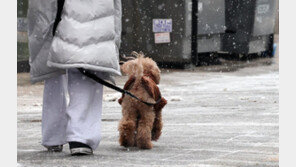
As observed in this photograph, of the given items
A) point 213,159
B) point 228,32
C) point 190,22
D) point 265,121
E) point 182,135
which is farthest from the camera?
point 228,32

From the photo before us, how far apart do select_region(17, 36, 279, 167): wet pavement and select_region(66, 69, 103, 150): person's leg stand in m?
0.17

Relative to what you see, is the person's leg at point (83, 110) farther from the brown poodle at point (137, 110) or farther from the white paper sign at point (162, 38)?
the white paper sign at point (162, 38)

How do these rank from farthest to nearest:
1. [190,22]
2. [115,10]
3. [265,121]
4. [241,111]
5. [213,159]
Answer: [190,22]
[241,111]
[265,121]
[115,10]
[213,159]

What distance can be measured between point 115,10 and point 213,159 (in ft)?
4.92

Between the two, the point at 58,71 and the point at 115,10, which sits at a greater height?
the point at 115,10

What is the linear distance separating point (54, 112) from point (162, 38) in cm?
1300

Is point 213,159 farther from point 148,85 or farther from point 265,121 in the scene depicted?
point 265,121

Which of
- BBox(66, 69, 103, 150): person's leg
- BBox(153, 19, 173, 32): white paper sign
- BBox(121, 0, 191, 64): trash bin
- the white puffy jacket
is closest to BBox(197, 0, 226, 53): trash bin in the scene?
BBox(121, 0, 191, 64): trash bin

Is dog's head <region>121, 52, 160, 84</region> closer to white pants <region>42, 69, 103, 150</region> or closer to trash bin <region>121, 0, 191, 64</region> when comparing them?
white pants <region>42, 69, 103, 150</region>

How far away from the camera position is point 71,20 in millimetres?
5551

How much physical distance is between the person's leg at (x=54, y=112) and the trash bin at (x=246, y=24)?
1577cm

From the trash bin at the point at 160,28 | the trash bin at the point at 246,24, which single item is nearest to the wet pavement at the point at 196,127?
the trash bin at the point at 160,28

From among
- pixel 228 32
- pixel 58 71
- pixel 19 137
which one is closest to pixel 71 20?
pixel 58 71

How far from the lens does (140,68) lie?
612cm
